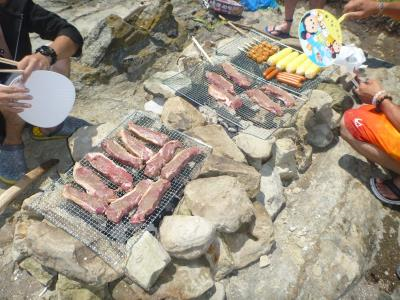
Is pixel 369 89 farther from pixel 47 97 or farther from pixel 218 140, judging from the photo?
pixel 47 97

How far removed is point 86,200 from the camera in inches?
156

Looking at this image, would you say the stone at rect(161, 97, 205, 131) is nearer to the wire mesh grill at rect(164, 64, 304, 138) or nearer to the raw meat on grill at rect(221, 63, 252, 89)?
the wire mesh grill at rect(164, 64, 304, 138)

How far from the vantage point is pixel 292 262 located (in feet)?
14.1

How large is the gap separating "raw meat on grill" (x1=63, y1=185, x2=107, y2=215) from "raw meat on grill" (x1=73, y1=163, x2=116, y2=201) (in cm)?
6

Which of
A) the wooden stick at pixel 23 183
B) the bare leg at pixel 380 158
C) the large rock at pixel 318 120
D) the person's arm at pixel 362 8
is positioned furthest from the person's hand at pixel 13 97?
the person's arm at pixel 362 8

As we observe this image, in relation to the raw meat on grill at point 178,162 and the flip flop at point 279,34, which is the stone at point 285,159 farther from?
the flip flop at point 279,34

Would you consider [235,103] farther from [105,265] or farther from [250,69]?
[105,265]

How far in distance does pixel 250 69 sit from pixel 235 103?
1.22m

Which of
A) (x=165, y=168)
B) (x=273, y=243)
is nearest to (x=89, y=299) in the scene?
(x=165, y=168)

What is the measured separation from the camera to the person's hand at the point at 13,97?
3771 millimetres

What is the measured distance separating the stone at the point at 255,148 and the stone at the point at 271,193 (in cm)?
20

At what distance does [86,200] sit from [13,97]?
129 cm

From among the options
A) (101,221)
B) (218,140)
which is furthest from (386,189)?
(101,221)

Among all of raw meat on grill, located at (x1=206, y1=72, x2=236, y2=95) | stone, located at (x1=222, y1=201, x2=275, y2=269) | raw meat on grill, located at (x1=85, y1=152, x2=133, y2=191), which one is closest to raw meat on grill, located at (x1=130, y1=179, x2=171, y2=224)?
raw meat on grill, located at (x1=85, y1=152, x2=133, y2=191)
